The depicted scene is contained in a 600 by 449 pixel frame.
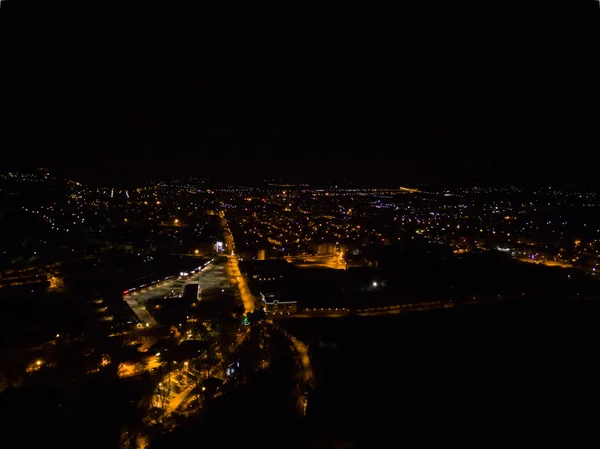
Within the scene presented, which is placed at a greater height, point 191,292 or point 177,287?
point 191,292

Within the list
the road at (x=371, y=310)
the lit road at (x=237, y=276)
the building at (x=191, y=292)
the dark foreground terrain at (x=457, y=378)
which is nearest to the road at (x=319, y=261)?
the lit road at (x=237, y=276)

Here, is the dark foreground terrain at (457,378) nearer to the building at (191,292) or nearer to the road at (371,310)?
the road at (371,310)

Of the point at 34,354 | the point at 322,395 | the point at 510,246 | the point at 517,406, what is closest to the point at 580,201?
the point at 510,246

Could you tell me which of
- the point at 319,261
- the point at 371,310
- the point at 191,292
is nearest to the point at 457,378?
the point at 371,310

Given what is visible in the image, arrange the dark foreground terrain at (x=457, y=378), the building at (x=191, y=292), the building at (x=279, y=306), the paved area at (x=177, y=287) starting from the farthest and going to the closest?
1. the building at (x=191, y=292)
2. the building at (x=279, y=306)
3. the paved area at (x=177, y=287)
4. the dark foreground terrain at (x=457, y=378)

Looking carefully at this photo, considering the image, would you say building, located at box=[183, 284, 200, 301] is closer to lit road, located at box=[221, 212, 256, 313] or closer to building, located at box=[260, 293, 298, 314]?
lit road, located at box=[221, 212, 256, 313]

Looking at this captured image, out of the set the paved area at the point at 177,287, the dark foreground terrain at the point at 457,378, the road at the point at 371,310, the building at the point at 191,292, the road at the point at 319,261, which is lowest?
the dark foreground terrain at the point at 457,378

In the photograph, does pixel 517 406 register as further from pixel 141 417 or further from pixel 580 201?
pixel 580 201

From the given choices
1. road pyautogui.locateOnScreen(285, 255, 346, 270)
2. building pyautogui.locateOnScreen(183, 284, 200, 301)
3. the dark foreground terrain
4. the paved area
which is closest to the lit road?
the paved area

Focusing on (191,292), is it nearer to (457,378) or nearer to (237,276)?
(237,276)

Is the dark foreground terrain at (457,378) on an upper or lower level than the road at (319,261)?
lower

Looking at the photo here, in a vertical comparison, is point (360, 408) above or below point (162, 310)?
below
